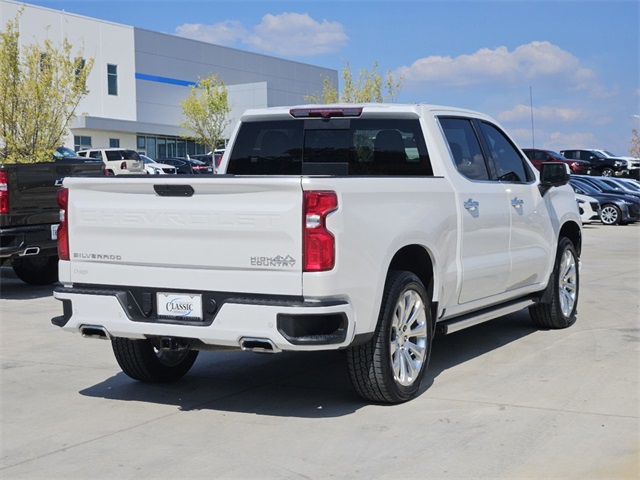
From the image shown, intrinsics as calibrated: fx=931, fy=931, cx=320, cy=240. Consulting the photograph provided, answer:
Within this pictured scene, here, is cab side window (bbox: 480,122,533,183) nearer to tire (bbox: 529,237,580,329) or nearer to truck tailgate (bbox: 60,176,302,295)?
tire (bbox: 529,237,580,329)

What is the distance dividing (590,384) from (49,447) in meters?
3.77

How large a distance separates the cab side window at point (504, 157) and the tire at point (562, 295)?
3.24 ft

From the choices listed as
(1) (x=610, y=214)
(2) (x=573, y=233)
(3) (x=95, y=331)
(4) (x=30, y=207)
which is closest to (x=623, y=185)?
(1) (x=610, y=214)

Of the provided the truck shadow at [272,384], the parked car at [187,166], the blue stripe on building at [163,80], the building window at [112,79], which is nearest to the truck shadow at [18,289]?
the truck shadow at [272,384]

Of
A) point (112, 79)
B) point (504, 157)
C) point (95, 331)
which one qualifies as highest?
point (112, 79)

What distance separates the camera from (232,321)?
5.54 meters

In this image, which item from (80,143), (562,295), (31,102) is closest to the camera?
(562,295)

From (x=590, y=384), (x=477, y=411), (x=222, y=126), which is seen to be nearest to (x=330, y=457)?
(x=477, y=411)

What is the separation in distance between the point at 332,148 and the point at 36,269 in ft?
22.9

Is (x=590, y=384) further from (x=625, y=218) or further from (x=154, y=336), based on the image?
(x=625, y=218)

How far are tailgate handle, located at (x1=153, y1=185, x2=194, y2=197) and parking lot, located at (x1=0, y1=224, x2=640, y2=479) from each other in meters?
1.43

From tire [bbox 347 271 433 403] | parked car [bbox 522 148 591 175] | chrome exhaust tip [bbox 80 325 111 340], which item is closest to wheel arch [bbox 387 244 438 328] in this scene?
tire [bbox 347 271 433 403]

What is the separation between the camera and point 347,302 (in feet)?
18.1

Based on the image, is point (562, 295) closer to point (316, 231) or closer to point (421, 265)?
point (421, 265)
